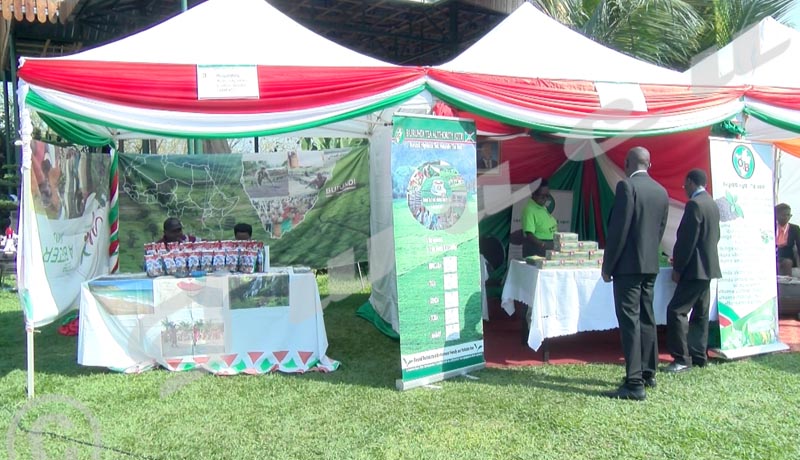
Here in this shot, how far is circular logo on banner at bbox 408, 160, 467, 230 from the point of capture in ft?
14.9

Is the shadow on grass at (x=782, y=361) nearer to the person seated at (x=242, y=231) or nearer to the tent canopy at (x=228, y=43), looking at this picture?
the tent canopy at (x=228, y=43)

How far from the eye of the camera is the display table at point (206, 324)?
480 cm

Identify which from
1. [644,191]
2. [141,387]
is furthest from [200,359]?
[644,191]

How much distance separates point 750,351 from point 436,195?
3044mm

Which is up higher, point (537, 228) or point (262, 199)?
point (262, 199)

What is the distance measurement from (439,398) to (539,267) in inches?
59.8

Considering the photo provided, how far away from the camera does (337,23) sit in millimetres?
13578

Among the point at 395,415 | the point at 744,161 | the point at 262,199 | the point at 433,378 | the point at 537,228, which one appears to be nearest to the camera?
the point at 395,415

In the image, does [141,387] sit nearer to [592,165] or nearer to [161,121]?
[161,121]

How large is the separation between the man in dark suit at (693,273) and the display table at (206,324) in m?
2.73

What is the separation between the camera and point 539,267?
16.9 feet

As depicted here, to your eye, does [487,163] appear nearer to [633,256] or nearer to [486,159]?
[486,159]

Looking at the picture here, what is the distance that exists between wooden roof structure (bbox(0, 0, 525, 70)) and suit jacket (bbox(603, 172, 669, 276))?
8.56 metres

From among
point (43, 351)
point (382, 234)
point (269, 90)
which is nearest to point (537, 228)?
point (382, 234)
